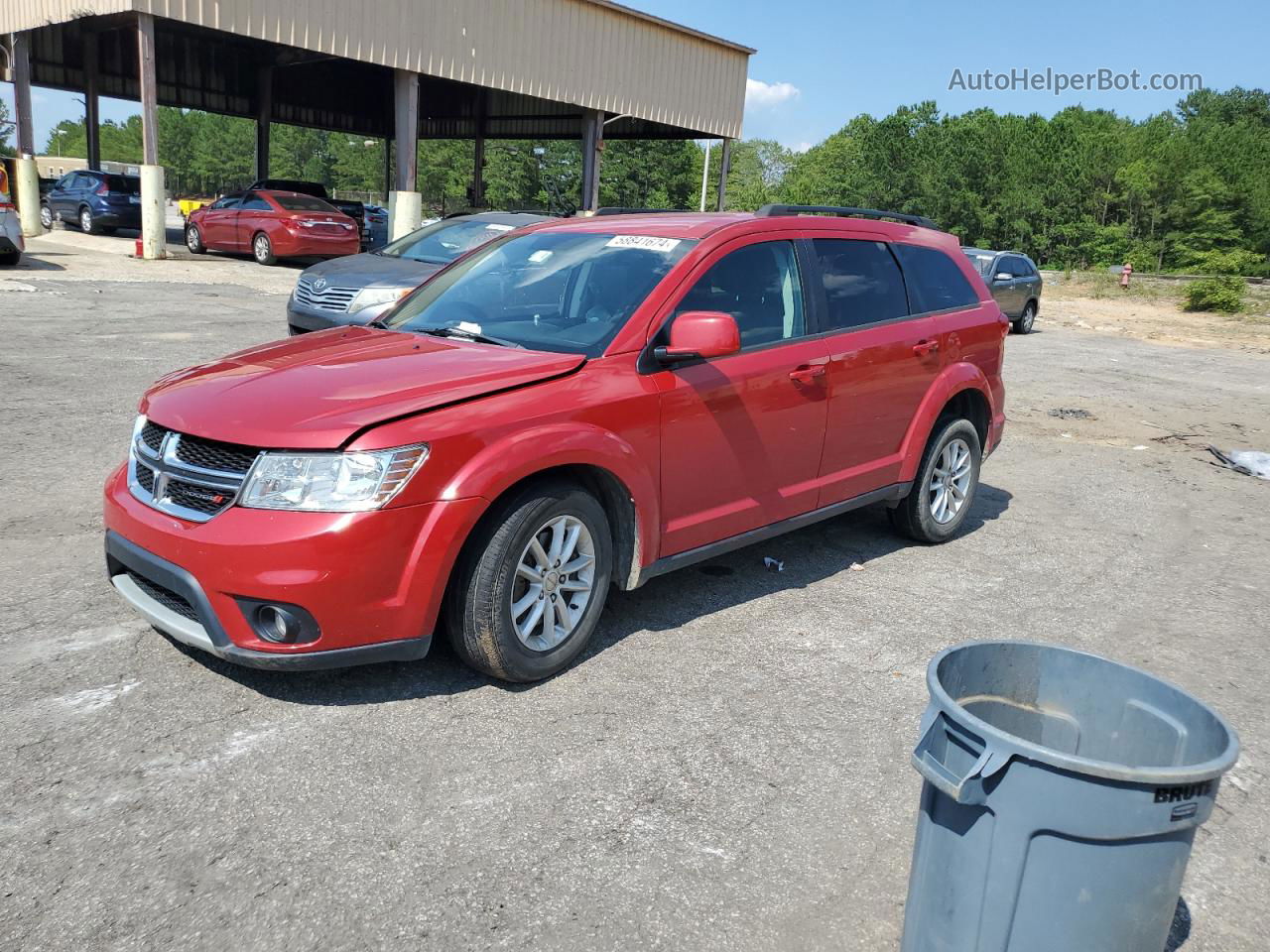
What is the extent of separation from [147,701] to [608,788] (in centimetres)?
167

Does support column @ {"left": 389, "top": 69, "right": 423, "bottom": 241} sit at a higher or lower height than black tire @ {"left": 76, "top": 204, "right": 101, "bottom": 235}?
higher

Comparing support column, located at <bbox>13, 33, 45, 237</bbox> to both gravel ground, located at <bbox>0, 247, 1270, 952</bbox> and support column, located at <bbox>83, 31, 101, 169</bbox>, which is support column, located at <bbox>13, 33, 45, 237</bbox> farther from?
gravel ground, located at <bbox>0, 247, 1270, 952</bbox>

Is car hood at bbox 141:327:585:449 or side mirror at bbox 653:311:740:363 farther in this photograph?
side mirror at bbox 653:311:740:363

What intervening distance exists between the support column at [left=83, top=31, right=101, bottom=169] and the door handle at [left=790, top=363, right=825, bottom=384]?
3122cm

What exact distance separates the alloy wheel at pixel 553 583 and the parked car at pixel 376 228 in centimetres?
2425

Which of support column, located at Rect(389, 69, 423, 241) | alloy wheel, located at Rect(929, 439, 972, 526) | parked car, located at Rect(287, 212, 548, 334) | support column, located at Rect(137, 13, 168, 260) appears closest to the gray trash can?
alloy wheel, located at Rect(929, 439, 972, 526)

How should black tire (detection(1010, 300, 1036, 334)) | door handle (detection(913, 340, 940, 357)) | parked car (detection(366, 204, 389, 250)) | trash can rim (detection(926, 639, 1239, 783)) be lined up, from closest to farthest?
trash can rim (detection(926, 639, 1239, 783)), door handle (detection(913, 340, 940, 357)), black tire (detection(1010, 300, 1036, 334)), parked car (detection(366, 204, 389, 250))

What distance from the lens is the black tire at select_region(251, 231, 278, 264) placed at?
72.1 ft

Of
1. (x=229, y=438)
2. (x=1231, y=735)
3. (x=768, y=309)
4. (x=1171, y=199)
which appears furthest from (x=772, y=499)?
(x=1171, y=199)

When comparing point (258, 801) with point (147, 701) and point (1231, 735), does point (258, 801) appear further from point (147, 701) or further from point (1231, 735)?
point (1231, 735)

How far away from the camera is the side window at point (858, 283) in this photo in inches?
205

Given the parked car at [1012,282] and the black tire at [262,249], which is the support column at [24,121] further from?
the parked car at [1012,282]

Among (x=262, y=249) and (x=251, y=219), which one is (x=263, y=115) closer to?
(x=251, y=219)

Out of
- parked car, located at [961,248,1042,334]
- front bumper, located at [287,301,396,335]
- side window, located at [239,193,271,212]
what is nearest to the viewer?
front bumper, located at [287,301,396,335]
